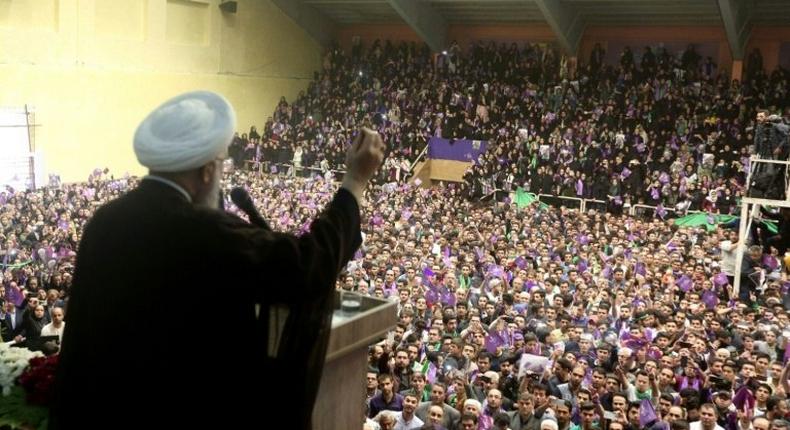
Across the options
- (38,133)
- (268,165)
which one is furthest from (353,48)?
(38,133)

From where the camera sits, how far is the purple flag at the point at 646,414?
20.1ft

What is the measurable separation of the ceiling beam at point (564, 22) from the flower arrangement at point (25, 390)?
1824cm

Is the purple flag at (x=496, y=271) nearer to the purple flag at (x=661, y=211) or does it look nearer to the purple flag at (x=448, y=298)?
the purple flag at (x=448, y=298)

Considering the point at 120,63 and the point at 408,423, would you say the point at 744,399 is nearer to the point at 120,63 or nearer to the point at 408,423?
the point at 408,423

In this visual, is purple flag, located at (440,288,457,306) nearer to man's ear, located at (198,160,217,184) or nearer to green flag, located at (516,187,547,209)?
green flag, located at (516,187,547,209)

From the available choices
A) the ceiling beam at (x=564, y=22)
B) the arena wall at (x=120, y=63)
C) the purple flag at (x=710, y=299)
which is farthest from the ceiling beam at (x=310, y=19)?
the purple flag at (x=710, y=299)

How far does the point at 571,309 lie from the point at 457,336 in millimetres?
1538

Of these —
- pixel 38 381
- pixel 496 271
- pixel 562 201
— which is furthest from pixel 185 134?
pixel 562 201

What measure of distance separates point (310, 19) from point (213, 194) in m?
25.3

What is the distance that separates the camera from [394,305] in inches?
68.9

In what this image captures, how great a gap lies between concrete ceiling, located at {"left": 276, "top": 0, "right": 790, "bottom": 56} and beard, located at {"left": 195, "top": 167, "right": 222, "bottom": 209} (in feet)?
57.4

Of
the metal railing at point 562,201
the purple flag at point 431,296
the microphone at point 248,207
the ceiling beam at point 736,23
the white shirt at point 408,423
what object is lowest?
the white shirt at point 408,423

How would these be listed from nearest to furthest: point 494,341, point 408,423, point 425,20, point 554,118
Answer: point 408,423 → point 494,341 → point 554,118 → point 425,20

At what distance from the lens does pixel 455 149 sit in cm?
2061
